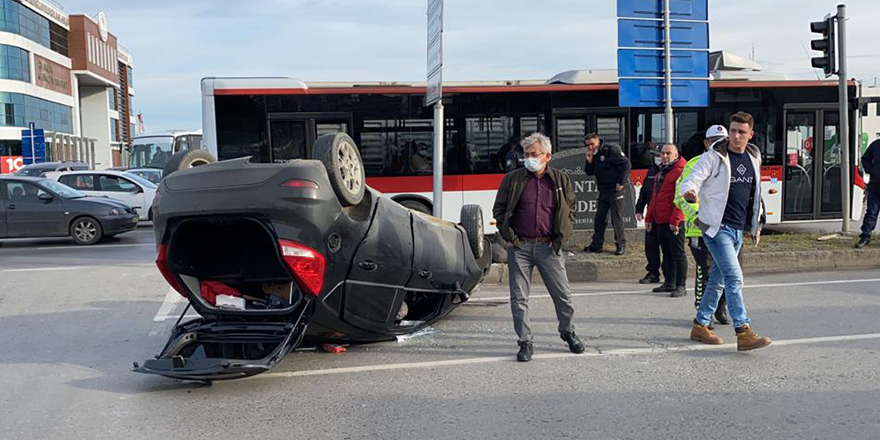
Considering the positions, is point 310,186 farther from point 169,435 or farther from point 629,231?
point 629,231

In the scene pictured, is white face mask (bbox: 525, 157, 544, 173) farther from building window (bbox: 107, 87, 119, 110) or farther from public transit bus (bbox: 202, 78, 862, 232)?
building window (bbox: 107, 87, 119, 110)

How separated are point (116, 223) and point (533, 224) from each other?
1186cm

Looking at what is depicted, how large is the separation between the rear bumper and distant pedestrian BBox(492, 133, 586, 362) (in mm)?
11552

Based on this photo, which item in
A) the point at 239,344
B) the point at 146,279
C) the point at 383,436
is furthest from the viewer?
the point at 146,279

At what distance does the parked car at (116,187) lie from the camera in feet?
60.3

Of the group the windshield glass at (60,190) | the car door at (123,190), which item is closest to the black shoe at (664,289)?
the windshield glass at (60,190)

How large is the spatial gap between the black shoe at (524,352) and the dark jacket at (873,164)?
7.76m

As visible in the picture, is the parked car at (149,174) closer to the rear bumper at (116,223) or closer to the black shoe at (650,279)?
the rear bumper at (116,223)

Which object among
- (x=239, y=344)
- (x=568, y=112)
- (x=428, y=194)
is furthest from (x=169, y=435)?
(x=568, y=112)

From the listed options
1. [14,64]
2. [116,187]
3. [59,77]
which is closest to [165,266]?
[116,187]

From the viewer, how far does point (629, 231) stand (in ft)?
39.9

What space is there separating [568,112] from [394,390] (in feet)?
30.1

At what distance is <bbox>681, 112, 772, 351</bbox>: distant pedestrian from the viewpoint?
5.96 metres

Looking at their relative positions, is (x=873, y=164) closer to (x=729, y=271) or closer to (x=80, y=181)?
(x=729, y=271)
